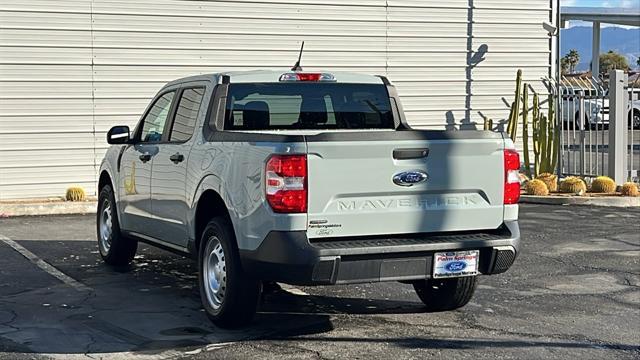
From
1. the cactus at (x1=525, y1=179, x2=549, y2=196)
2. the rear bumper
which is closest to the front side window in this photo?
the rear bumper

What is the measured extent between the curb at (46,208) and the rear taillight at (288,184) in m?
8.61

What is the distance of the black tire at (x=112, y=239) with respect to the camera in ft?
29.3

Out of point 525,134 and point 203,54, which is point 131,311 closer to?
point 203,54

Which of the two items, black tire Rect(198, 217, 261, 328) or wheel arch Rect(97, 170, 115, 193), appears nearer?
black tire Rect(198, 217, 261, 328)

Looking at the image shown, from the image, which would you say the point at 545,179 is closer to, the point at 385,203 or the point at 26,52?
the point at 26,52

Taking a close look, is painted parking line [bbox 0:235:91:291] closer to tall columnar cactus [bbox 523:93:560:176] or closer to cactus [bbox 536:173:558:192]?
cactus [bbox 536:173:558:192]

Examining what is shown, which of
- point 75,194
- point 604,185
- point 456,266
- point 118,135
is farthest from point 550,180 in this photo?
point 456,266

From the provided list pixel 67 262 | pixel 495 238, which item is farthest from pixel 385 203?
pixel 67 262

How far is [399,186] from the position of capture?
20.1ft

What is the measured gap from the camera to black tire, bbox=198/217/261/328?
6293 millimetres

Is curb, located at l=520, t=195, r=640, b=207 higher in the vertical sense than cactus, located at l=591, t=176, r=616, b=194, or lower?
lower

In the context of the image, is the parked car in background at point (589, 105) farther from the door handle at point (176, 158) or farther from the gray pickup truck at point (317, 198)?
→ the door handle at point (176, 158)

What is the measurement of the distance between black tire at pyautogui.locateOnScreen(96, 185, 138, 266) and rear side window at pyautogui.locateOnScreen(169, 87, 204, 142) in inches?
61.7

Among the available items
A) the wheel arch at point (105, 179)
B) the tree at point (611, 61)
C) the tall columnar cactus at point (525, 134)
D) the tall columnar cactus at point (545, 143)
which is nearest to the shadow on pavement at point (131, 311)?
the wheel arch at point (105, 179)
